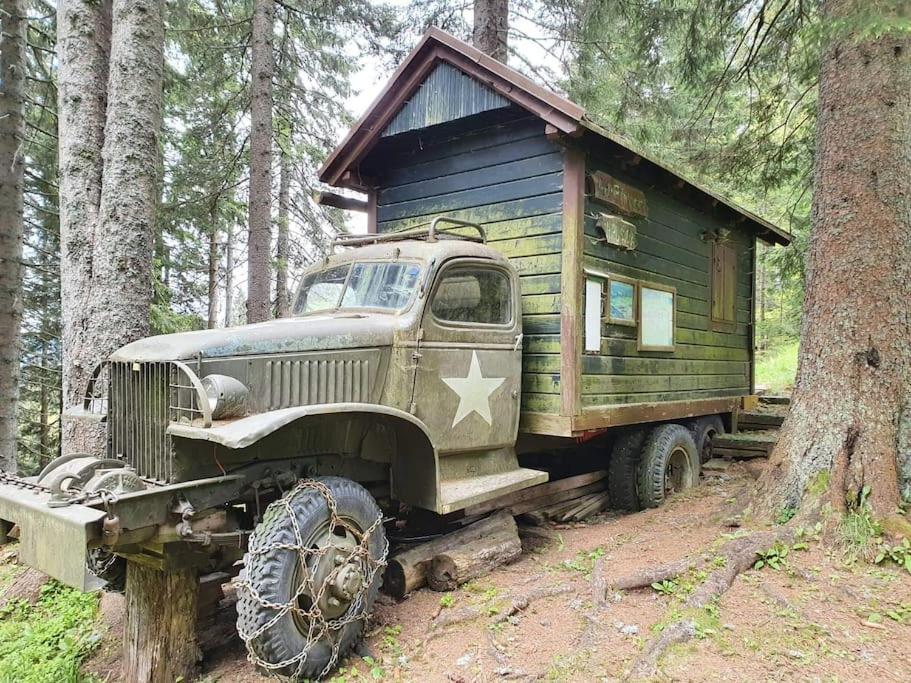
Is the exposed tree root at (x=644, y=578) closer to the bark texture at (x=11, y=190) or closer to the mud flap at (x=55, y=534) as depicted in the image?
the mud flap at (x=55, y=534)

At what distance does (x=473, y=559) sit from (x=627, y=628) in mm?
1332

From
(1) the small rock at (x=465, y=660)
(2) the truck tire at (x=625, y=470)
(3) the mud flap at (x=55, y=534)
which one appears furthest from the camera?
(2) the truck tire at (x=625, y=470)

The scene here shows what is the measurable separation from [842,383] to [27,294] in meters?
12.5

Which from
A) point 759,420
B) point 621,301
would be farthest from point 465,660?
point 759,420

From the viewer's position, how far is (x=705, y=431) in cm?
746

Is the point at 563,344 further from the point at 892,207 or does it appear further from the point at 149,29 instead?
the point at 149,29

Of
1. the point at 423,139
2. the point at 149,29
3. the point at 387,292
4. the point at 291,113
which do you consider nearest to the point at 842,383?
the point at 387,292

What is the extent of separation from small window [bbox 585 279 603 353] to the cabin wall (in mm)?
305

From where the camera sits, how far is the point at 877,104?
170 inches

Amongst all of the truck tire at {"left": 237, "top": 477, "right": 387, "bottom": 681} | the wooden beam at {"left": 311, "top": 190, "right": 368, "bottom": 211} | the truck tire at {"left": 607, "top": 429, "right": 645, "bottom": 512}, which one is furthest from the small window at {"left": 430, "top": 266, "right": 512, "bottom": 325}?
the wooden beam at {"left": 311, "top": 190, "right": 368, "bottom": 211}

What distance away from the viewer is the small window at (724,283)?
7.60 metres

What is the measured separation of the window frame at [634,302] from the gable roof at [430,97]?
1.08m

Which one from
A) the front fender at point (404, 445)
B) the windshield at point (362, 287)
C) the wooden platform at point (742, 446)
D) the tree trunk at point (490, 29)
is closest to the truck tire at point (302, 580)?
the front fender at point (404, 445)

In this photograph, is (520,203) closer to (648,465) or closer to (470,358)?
(470,358)
